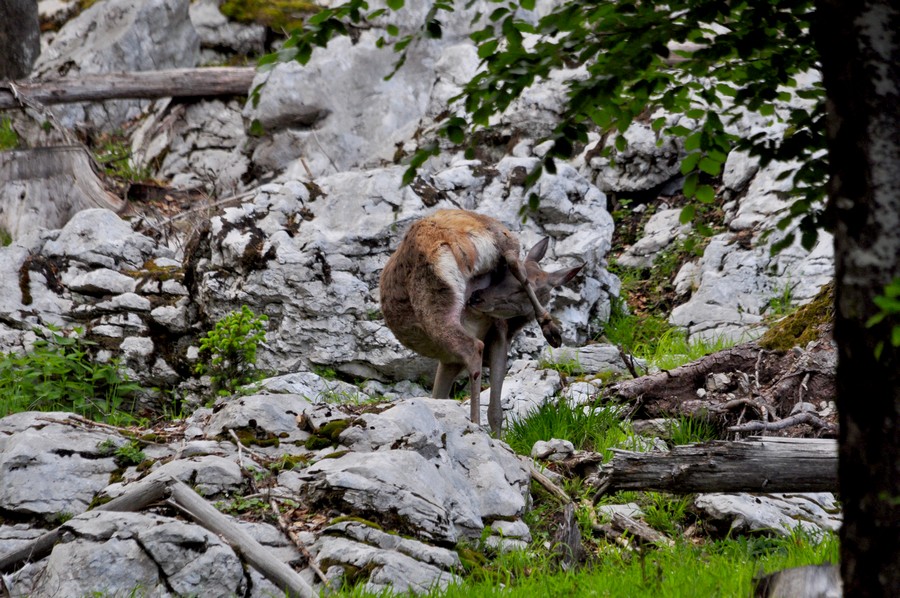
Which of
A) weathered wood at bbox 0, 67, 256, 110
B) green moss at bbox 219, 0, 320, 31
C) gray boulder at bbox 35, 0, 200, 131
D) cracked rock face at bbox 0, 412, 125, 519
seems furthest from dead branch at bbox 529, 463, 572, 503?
green moss at bbox 219, 0, 320, 31

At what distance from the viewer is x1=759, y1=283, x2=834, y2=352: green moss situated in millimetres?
7551

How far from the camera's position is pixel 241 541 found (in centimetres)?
418

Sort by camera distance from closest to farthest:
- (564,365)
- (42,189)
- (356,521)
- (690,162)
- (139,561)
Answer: (690,162)
(139,561)
(356,521)
(564,365)
(42,189)

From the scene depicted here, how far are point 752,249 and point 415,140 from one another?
486cm

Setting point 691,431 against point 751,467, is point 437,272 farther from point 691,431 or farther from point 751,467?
point 751,467

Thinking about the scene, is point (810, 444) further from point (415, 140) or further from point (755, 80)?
point (415, 140)

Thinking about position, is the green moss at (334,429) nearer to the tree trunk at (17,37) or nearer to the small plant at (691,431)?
the small plant at (691,431)

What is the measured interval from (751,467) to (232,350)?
5207 mm

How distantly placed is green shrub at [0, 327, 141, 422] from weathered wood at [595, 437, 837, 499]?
16.1 feet

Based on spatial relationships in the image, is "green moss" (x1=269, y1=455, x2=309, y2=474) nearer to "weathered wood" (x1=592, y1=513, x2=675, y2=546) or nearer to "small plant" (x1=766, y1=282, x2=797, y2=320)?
"weathered wood" (x1=592, y1=513, x2=675, y2=546)

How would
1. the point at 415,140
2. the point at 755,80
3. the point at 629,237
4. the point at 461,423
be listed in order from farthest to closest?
1. the point at 415,140
2. the point at 629,237
3. the point at 461,423
4. the point at 755,80

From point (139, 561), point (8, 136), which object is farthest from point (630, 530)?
point (8, 136)

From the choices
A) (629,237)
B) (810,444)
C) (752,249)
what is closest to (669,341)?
(752,249)

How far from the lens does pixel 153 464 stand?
208 inches
